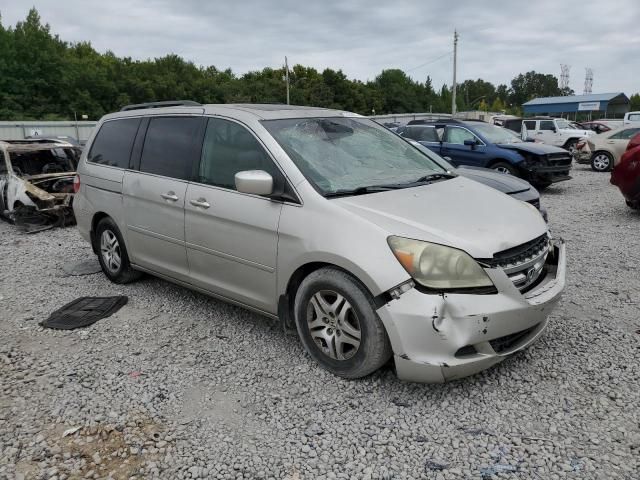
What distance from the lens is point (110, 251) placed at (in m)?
5.35

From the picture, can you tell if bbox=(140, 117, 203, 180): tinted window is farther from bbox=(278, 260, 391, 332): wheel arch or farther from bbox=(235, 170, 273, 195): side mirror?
bbox=(278, 260, 391, 332): wheel arch

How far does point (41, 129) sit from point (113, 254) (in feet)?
115

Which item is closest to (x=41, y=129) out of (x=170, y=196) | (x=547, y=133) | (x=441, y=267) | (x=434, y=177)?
(x=547, y=133)

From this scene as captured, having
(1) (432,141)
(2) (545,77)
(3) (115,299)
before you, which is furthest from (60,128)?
(2) (545,77)

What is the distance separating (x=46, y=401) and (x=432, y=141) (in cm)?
1033

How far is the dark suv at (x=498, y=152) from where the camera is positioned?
36.0ft

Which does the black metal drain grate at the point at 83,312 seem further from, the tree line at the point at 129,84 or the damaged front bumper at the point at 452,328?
the tree line at the point at 129,84

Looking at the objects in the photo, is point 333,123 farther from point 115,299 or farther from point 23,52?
point 23,52

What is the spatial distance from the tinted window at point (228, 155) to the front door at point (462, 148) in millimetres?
8162

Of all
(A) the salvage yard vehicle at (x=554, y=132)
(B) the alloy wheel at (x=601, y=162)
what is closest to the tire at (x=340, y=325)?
(B) the alloy wheel at (x=601, y=162)

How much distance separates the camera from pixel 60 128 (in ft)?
118

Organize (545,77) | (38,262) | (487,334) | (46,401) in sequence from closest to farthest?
(487,334) → (46,401) → (38,262) → (545,77)

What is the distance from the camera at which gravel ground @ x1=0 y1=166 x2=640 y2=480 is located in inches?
102

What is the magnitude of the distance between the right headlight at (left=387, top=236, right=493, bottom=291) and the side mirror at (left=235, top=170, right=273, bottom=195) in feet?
3.37
